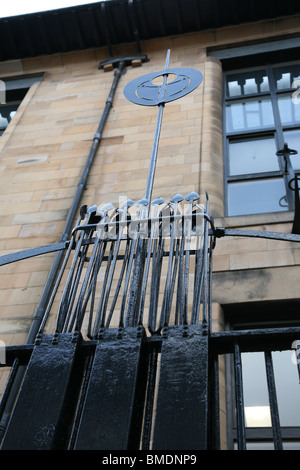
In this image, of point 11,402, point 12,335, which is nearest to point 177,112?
point 12,335

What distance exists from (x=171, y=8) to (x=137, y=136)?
3.90 meters

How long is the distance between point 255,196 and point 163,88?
8.83ft

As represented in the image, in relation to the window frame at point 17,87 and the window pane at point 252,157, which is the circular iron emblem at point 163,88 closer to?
the window pane at point 252,157

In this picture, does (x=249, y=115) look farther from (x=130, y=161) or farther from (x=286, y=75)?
(x=130, y=161)

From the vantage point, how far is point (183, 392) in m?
2.20

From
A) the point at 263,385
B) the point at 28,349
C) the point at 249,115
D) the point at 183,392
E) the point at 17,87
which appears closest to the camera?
the point at 183,392

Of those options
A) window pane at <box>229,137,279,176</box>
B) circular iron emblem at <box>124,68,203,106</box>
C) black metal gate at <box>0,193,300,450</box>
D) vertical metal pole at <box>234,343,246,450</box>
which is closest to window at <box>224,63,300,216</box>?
window pane at <box>229,137,279,176</box>

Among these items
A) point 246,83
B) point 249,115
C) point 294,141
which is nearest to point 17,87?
point 246,83

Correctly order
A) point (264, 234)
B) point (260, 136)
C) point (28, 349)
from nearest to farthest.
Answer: point (28, 349) < point (264, 234) < point (260, 136)

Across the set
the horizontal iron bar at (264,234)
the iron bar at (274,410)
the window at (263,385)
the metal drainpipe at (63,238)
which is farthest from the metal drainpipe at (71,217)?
the iron bar at (274,410)

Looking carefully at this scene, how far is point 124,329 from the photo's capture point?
257 centimetres

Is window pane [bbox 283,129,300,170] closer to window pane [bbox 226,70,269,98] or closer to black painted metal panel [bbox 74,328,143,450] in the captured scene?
window pane [bbox 226,70,269,98]

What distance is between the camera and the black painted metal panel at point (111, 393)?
2.09 metres

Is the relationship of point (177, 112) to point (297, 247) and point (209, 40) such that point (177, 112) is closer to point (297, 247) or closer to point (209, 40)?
point (209, 40)
